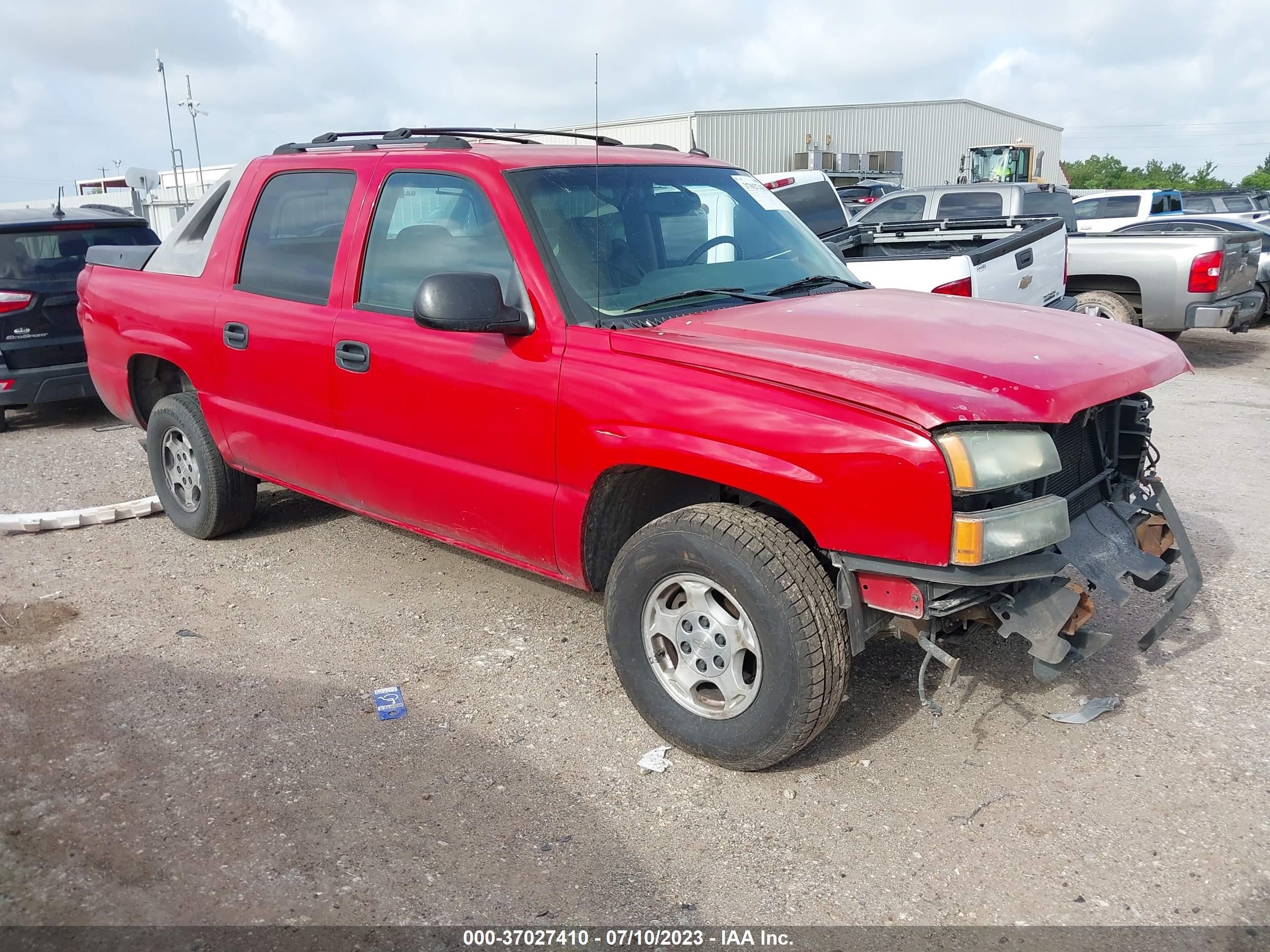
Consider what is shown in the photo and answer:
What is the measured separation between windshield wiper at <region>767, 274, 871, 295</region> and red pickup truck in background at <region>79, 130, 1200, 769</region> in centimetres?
2

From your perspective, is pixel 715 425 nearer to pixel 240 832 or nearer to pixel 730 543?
pixel 730 543

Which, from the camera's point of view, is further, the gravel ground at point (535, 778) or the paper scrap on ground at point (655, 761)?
the paper scrap on ground at point (655, 761)

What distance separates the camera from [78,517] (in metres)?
5.75

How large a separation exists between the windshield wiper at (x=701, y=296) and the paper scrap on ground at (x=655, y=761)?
4.81 feet

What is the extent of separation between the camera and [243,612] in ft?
14.9

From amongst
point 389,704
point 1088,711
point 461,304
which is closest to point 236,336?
point 461,304

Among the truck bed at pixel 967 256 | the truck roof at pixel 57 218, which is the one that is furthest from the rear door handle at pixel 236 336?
the truck roof at pixel 57 218

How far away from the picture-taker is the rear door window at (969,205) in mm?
12828

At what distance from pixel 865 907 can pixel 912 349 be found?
1569 mm

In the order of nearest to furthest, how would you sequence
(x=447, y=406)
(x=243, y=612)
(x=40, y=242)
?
(x=447, y=406), (x=243, y=612), (x=40, y=242)

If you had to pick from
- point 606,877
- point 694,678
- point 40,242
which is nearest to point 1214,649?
point 694,678

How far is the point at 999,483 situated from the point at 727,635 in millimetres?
929

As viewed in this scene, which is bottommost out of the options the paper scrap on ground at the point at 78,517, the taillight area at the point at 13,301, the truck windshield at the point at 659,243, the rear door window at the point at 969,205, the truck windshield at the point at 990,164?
the paper scrap on ground at the point at 78,517

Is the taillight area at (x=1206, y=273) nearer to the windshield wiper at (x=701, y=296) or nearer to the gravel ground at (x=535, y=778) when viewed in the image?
the gravel ground at (x=535, y=778)
